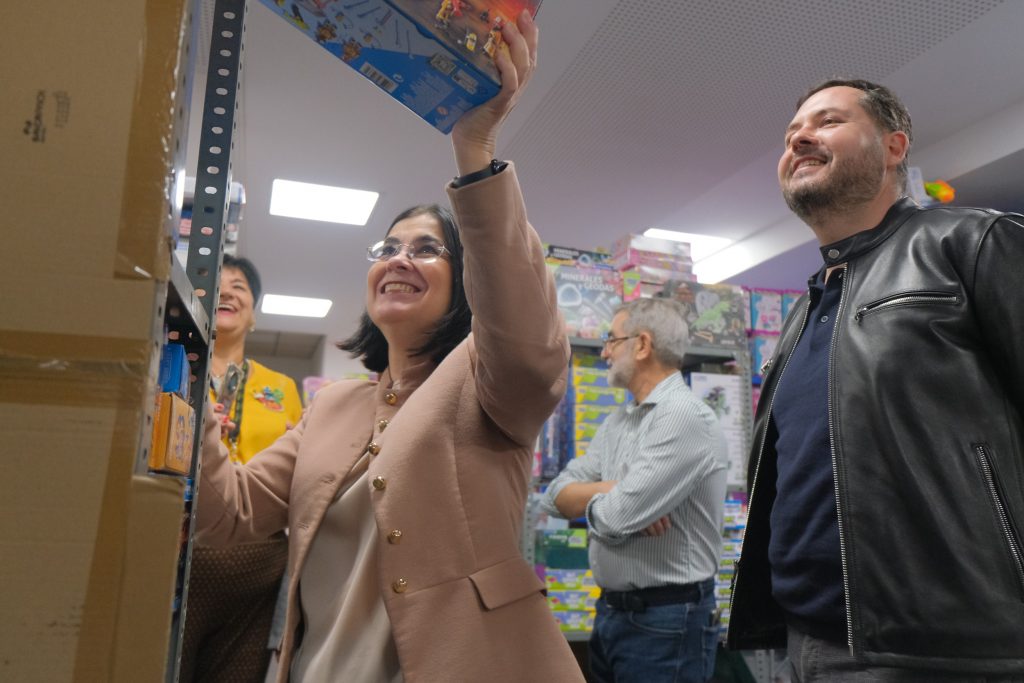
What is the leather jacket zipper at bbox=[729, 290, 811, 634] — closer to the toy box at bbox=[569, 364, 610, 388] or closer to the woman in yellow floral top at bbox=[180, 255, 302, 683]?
the woman in yellow floral top at bbox=[180, 255, 302, 683]

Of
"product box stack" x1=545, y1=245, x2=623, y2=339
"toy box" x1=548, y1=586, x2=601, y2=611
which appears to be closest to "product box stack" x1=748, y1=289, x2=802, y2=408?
"product box stack" x1=545, y1=245, x2=623, y2=339

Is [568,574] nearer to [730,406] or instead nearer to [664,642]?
[664,642]

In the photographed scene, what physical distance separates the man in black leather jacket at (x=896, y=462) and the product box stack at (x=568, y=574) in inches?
58.4

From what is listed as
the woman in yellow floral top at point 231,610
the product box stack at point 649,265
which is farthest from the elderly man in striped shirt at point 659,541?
the woman in yellow floral top at point 231,610

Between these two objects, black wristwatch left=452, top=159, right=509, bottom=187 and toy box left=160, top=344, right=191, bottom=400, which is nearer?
toy box left=160, top=344, right=191, bottom=400

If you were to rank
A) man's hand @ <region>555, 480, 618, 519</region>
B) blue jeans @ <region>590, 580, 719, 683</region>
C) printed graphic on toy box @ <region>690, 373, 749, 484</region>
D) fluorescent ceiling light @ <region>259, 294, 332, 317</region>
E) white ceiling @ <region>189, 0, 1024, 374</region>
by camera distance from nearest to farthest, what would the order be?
1. blue jeans @ <region>590, 580, 719, 683</region>
2. man's hand @ <region>555, 480, 618, 519</region>
3. printed graphic on toy box @ <region>690, 373, 749, 484</region>
4. white ceiling @ <region>189, 0, 1024, 374</region>
5. fluorescent ceiling light @ <region>259, 294, 332, 317</region>

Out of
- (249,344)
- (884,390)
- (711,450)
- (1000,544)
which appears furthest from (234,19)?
(249,344)

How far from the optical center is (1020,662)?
1.16 m

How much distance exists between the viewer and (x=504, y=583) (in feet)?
3.55

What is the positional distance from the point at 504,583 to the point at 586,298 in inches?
90.6

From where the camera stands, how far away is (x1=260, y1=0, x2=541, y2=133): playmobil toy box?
809 mm

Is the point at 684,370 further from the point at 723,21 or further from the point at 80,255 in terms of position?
the point at 80,255

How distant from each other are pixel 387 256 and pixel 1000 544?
1168mm

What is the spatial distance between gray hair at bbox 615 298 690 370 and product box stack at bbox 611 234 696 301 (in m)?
0.58
